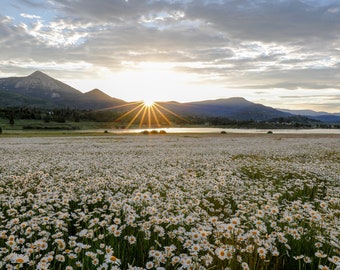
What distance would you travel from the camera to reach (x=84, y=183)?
428 inches

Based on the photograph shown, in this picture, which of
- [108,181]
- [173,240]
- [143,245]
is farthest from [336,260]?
[108,181]

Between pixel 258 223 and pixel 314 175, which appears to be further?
pixel 314 175

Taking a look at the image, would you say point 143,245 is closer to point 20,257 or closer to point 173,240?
point 173,240

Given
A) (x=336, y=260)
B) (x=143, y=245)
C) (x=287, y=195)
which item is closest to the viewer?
(x=336, y=260)

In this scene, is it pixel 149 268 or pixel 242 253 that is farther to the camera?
pixel 242 253

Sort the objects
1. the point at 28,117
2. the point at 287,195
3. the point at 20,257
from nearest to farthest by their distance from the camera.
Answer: the point at 20,257 → the point at 287,195 → the point at 28,117

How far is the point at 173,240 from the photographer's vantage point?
581cm

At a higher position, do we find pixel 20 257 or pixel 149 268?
pixel 20 257

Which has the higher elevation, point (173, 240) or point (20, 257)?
point (20, 257)

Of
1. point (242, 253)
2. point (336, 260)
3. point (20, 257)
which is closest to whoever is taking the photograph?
point (20, 257)

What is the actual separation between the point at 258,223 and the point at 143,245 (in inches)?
97.4

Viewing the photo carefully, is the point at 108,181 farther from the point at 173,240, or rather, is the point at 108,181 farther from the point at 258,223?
the point at 258,223

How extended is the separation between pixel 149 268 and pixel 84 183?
7.03 metres

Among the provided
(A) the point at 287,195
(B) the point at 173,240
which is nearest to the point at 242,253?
(B) the point at 173,240
